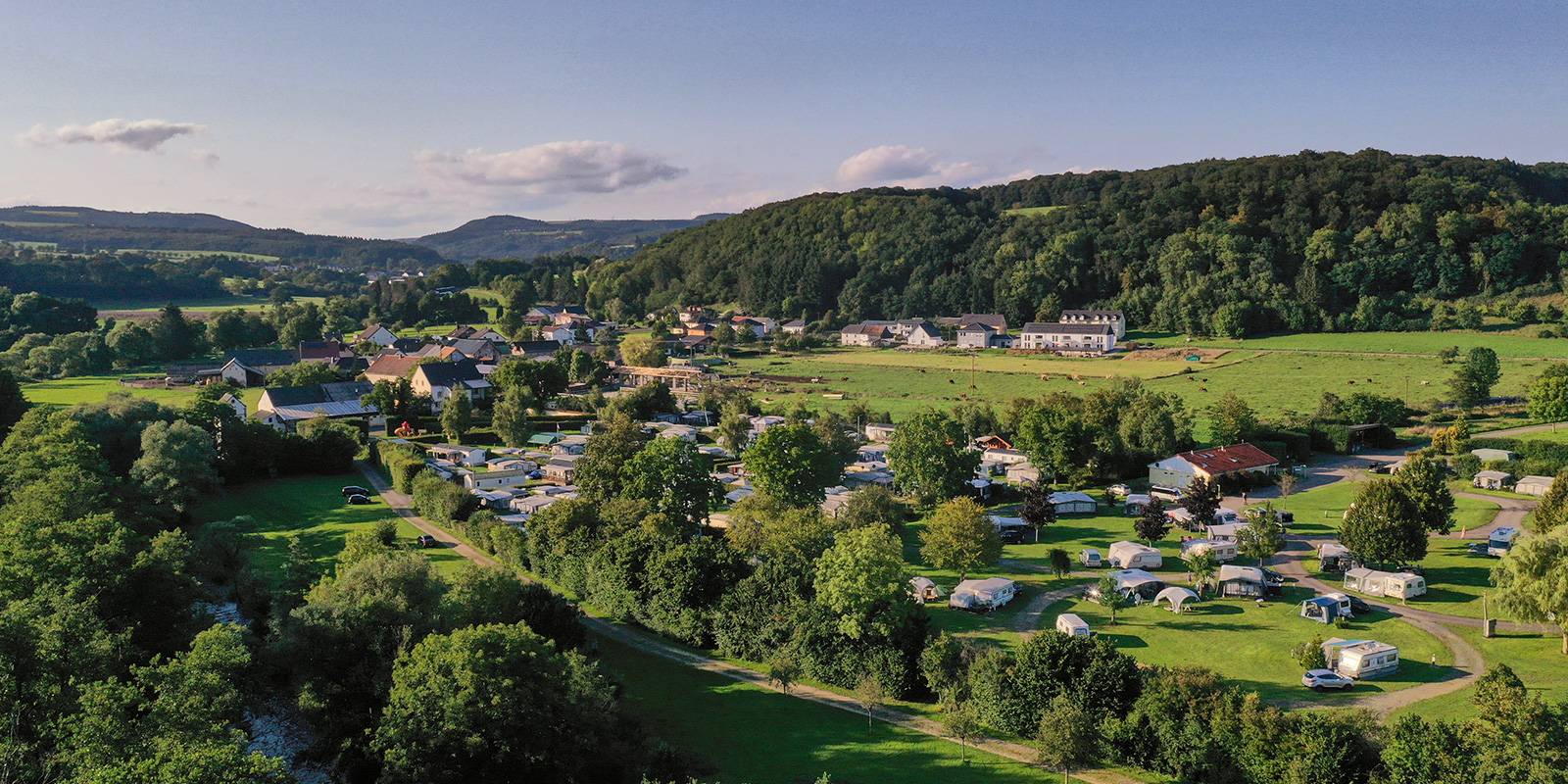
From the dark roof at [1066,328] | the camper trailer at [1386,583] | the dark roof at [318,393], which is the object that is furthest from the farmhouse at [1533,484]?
the dark roof at [318,393]

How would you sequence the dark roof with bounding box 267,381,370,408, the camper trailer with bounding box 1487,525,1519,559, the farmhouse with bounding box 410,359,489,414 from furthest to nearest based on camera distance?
1. the farmhouse with bounding box 410,359,489,414
2. the dark roof with bounding box 267,381,370,408
3. the camper trailer with bounding box 1487,525,1519,559

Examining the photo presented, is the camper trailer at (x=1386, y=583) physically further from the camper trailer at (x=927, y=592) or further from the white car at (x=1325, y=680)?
the camper trailer at (x=927, y=592)

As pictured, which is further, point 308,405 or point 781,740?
point 308,405

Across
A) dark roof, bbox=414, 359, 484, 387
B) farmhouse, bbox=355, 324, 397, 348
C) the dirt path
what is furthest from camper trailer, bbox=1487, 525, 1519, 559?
farmhouse, bbox=355, 324, 397, 348

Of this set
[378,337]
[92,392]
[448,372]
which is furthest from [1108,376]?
[378,337]

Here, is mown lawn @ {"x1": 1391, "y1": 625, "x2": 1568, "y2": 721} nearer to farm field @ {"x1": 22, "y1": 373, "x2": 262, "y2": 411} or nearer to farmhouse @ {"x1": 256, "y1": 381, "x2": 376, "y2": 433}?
farmhouse @ {"x1": 256, "y1": 381, "x2": 376, "y2": 433}

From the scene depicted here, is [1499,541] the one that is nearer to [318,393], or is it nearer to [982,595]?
[982,595]
